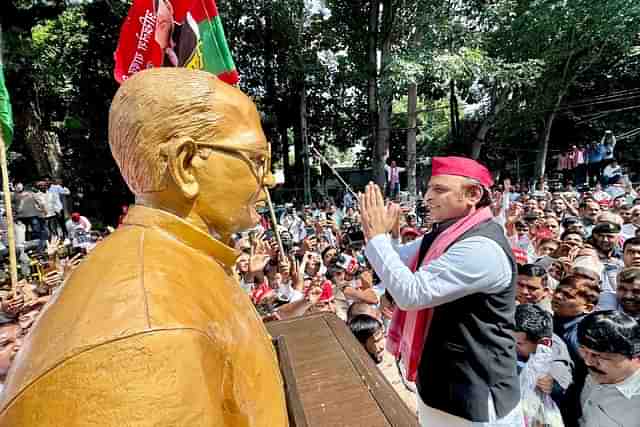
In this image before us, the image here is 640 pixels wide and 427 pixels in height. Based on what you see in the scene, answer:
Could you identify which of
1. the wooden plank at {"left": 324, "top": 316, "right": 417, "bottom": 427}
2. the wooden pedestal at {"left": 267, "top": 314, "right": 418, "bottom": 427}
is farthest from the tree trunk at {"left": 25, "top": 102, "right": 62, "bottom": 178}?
the wooden plank at {"left": 324, "top": 316, "right": 417, "bottom": 427}

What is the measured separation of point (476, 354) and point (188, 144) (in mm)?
1460

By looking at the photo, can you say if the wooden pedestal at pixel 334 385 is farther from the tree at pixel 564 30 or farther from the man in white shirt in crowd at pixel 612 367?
the tree at pixel 564 30

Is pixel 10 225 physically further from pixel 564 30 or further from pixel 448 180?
pixel 564 30

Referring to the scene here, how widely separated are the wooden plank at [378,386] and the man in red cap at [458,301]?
25cm

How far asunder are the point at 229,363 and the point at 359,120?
2083cm

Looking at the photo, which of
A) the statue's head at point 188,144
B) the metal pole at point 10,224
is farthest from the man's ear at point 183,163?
the metal pole at point 10,224

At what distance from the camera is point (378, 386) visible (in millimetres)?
1548

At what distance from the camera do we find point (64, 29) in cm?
1427

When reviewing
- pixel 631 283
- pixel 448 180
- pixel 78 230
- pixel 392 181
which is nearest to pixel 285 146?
pixel 392 181

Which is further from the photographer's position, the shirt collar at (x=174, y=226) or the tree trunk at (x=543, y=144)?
the tree trunk at (x=543, y=144)

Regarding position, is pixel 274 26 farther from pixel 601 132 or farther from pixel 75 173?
pixel 601 132

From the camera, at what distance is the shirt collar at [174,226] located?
835mm

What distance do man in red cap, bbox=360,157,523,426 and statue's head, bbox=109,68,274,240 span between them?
0.97 meters

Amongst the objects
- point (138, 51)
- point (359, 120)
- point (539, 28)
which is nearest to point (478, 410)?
point (138, 51)
